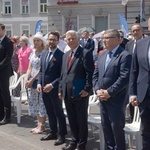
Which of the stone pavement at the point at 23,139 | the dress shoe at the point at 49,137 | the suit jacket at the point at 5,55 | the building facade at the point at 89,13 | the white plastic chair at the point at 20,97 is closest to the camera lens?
the stone pavement at the point at 23,139

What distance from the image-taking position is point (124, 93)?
195 inches

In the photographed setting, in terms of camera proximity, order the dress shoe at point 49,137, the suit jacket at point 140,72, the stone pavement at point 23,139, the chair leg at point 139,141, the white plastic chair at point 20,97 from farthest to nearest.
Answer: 1. the white plastic chair at point 20,97
2. the dress shoe at point 49,137
3. the stone pavement at point 23,139
4. the chair leg at point 139,141
5. the suit jacket at point 140,72

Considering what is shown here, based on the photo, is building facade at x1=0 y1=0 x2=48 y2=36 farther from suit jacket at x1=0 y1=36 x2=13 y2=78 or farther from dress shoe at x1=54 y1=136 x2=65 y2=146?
dress shoe at x1=54 y1=136 x2=65 y2=146

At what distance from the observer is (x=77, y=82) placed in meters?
5.50

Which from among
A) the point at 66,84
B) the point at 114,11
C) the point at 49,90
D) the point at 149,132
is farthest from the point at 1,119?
the point at 114,11

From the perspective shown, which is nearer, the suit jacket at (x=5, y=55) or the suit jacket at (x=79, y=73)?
the suit jacket at (x=79, y=73)

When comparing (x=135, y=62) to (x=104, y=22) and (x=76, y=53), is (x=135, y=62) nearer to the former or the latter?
(x=76, y=53)

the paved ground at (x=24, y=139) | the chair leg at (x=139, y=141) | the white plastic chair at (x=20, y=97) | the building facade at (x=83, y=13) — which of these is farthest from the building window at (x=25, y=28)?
the chair leg at (x=139, y=141)

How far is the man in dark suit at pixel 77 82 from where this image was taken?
549 cm

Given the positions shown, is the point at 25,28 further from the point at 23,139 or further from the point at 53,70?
the point at 53,70

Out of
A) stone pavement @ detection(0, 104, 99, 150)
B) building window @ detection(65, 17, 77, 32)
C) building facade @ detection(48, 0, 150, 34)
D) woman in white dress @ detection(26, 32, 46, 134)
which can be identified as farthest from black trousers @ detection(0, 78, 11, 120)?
building window @ detection(65, 17, 77, 32)

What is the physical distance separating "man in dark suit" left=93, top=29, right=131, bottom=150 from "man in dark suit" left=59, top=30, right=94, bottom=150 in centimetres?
51

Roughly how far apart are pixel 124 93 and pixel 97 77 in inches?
17.9

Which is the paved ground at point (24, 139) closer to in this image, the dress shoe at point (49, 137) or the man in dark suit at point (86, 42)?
the dress shoe at point (49, 137)
